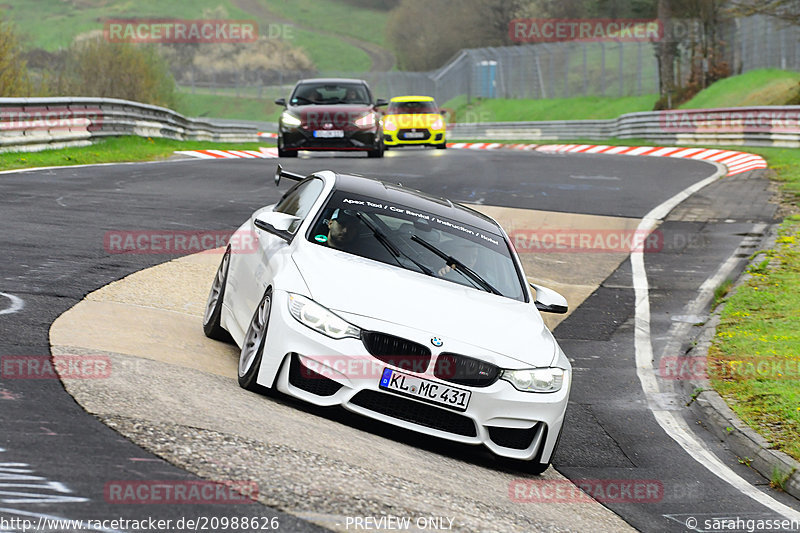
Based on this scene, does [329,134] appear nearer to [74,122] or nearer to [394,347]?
[74,122]

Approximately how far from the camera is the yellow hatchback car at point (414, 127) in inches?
1362

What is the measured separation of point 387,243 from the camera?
7852 millimetres

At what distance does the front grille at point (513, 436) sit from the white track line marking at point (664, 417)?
5.28 ft

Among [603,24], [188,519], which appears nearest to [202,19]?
[603,24]

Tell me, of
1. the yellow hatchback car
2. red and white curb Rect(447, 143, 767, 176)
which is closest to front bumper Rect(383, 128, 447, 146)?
the yellow hatchback car

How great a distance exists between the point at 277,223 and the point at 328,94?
64.7ft

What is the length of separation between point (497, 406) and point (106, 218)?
900 cm

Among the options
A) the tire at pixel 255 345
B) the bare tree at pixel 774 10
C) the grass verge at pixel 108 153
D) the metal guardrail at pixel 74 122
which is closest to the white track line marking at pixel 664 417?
the tire at pixel 255 345

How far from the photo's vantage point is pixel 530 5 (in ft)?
311

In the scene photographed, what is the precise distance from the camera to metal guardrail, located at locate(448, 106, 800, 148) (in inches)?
1266

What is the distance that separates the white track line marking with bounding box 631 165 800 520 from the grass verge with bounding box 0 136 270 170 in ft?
41.0

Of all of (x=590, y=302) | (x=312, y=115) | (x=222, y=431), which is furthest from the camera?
(x=312, y=115)

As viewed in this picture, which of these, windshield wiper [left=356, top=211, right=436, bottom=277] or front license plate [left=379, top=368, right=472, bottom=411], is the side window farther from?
front license plate [left=379, top=368, right=472, bottom=411]

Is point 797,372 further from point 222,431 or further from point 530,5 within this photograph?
point 530,5
